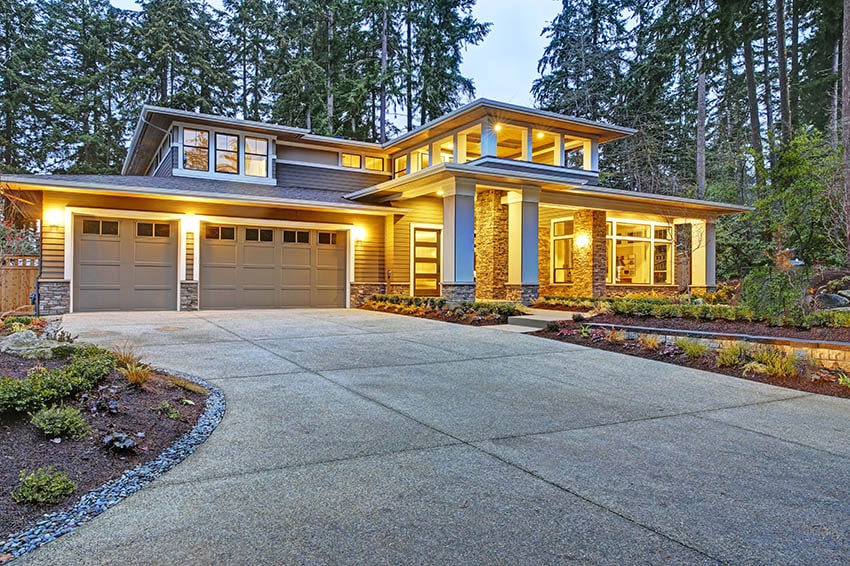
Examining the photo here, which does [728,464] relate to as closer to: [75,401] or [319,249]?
[75,401]

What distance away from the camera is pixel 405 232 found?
1482 centimetres

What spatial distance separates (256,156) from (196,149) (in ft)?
5.21

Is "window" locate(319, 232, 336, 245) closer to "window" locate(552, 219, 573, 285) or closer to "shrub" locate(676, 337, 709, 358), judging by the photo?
"window" locate(552, 219, 573, 285)

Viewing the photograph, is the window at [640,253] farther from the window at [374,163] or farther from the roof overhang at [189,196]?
the window at [374,163]

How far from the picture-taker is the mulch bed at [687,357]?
5.44 metres

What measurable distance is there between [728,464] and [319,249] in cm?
1199

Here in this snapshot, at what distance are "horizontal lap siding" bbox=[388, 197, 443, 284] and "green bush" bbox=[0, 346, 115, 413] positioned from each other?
418 inches

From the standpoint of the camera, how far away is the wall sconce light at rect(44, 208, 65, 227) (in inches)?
427

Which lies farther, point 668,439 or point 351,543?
point 668,439

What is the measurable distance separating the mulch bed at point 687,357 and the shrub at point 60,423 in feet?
20.7

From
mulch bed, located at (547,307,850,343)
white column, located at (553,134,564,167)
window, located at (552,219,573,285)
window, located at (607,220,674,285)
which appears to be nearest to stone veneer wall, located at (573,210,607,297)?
window, located at (552,219,573,285)

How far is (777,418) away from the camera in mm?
4293

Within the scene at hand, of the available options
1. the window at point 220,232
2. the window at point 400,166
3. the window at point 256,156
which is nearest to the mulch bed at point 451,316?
the window at point 220,232

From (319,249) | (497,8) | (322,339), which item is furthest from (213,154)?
(497,8)
